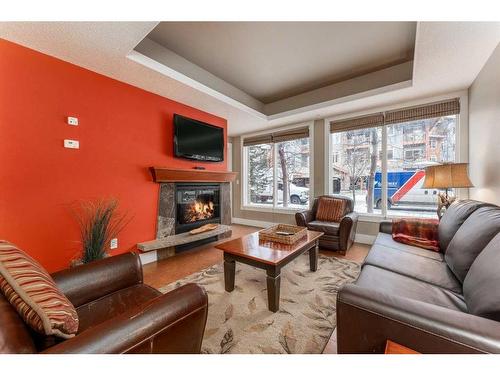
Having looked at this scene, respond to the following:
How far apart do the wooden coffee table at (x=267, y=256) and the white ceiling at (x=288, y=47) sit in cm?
223

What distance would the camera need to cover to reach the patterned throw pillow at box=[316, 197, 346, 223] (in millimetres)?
3420

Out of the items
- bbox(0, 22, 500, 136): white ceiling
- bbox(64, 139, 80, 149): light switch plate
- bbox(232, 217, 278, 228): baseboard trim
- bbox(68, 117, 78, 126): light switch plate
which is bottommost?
bbox(232, 217, 278, 228): baseboard trim

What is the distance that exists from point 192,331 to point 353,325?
2.29 feet

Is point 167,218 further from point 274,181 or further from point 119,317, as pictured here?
point 274,181

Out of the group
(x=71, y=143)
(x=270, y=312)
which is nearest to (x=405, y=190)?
(x=270, y=312)

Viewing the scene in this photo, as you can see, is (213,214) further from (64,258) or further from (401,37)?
(401,37)

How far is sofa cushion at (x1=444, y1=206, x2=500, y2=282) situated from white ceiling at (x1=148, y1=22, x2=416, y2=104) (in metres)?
1.97

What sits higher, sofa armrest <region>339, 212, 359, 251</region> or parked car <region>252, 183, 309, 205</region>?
parked car <region>252, 183, 309, 205</region>

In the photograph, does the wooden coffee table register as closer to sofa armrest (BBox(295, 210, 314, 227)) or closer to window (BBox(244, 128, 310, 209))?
sofa armrest (BBox(295, 210, 314, 227))

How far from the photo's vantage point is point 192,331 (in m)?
0.91

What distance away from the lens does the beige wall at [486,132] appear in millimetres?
1951

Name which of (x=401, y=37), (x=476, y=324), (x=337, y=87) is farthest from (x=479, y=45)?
(x=476, y=324)

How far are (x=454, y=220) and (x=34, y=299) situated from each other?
2692 mm

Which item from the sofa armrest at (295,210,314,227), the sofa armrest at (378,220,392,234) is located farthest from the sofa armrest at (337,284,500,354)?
the sofa armrest at (295,210,314,227)
